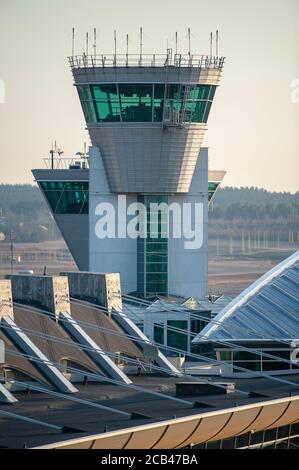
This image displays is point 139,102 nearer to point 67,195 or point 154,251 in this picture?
point 154,251

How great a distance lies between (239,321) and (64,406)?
862 inches

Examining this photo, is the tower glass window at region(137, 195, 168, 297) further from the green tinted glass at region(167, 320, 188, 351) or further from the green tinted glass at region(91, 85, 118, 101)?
the green tinted glass at region(167, 320, 188, 351)

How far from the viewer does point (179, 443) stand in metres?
61.5

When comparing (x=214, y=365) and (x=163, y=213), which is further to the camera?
(x=163, y=213)

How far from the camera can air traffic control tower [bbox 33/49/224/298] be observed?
116 metres

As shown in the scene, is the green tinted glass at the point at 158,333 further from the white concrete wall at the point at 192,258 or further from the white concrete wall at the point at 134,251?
the white concrete wall at the point at 192,258

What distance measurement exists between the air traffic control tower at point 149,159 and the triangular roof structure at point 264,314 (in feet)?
74.7

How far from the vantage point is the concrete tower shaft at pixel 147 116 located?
115188 mm

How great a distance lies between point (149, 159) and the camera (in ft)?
384

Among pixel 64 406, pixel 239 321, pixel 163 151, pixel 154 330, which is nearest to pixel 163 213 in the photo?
pixel 163 151

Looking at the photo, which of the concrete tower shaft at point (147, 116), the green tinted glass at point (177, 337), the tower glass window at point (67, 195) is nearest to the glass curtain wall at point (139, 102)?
the concrete tower shaft at point (147, 116)

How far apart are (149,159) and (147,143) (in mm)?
1063

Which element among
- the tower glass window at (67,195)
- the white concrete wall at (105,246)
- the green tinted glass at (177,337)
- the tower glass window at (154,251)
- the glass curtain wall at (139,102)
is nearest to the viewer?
the green tinted glass at (177,337)
